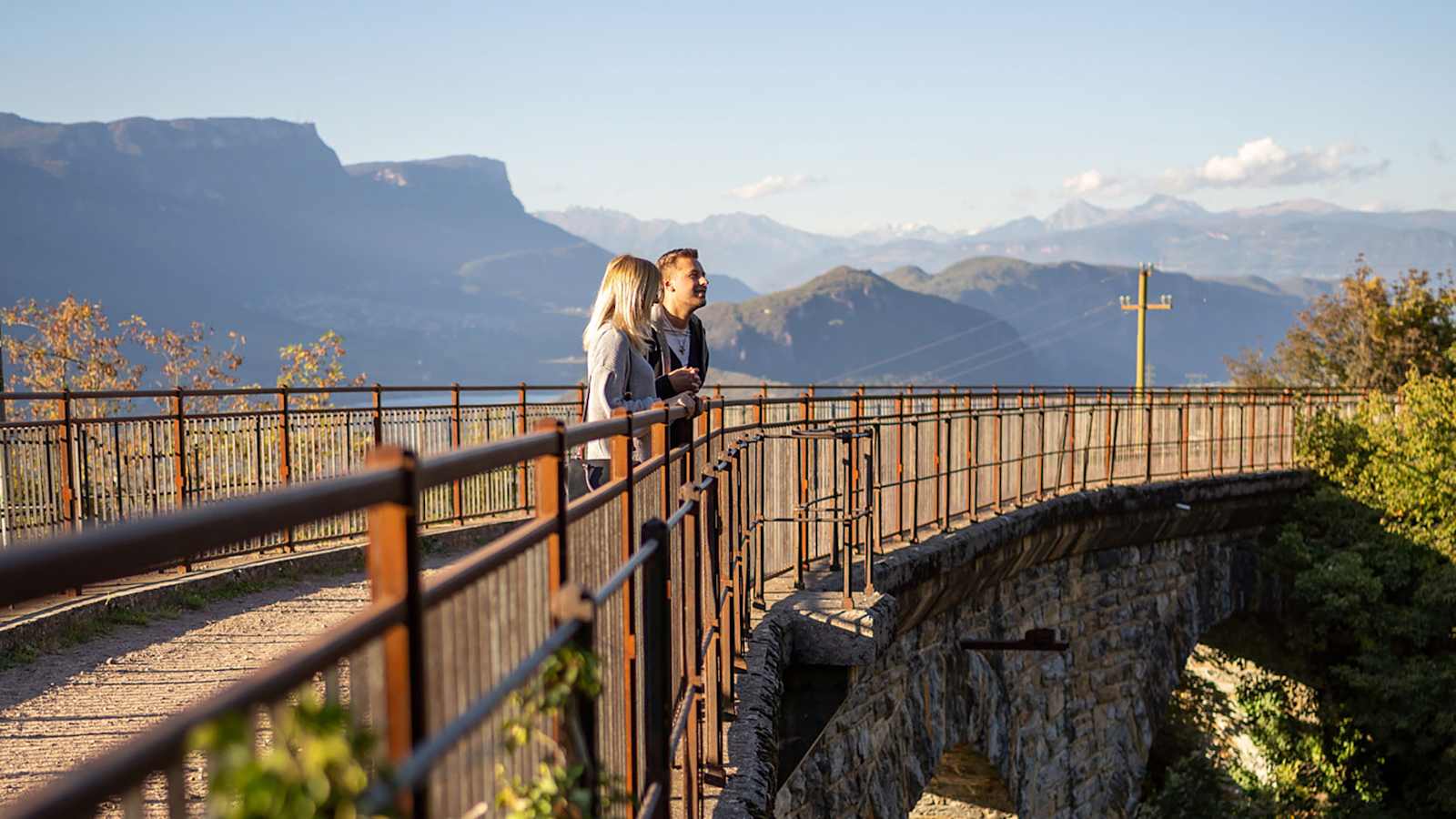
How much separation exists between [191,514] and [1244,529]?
21.5 metres

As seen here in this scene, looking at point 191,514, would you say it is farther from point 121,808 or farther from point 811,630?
point 811,630

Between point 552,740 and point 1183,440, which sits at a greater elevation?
point 552,740

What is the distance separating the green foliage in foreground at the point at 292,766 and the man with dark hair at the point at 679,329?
14.0 ft

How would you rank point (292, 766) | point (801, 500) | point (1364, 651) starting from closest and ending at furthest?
1. point (292, 766)
2. point (801, 500)
3. point (1364, 651)

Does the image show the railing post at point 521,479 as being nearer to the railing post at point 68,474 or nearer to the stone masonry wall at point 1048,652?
the stone masonry wall at point 1048,652

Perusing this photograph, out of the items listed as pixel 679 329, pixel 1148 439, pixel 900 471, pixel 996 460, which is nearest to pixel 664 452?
pixel 679 329

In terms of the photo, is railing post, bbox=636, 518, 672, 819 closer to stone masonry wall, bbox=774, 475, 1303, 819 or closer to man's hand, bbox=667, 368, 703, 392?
man's hand, bbox=667, 368, 703, 392

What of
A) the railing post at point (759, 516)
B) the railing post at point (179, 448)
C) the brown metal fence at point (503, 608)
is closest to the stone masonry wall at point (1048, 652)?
the railing post at point (759, 516)

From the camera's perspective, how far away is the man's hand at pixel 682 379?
5.52 meters

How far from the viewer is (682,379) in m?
5.54

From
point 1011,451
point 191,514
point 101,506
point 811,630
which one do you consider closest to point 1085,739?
point 1011,451

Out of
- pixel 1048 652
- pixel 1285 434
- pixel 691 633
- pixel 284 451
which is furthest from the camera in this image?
pixel 1285 434

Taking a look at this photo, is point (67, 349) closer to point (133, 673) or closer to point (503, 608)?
point (133, 673)

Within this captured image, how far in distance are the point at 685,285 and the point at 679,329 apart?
0.20 metres
